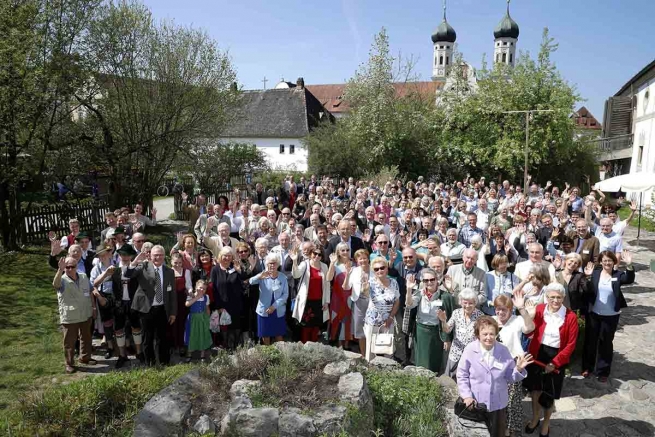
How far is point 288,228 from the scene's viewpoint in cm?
892

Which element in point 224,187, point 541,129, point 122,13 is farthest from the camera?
point 541,129

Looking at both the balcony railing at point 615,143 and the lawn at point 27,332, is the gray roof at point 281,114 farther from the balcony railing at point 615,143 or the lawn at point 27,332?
the lawn at point 27,332

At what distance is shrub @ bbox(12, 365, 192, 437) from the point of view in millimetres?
4641

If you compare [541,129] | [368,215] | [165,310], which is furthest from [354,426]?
[541,129]

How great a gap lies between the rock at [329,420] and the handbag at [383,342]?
5.60ft

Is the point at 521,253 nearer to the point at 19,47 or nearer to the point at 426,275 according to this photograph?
the point at 426,275

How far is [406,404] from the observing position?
4.76m

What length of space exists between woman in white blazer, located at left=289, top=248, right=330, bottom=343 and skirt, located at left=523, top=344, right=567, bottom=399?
2832mm

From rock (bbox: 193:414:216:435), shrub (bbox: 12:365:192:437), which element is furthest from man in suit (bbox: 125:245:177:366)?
rock (bbox: 193:414:216:435)

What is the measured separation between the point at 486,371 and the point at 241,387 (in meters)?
2.41

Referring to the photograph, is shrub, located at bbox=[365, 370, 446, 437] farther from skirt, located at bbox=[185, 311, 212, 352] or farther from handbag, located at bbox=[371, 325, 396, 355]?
skirt, located at bbox=[185, 311, 212, 352]

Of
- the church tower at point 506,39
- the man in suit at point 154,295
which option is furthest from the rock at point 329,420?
the church tower at point 506,39

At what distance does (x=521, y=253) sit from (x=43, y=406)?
762cm

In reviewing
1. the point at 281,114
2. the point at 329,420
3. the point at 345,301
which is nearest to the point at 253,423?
the point at 329,420
